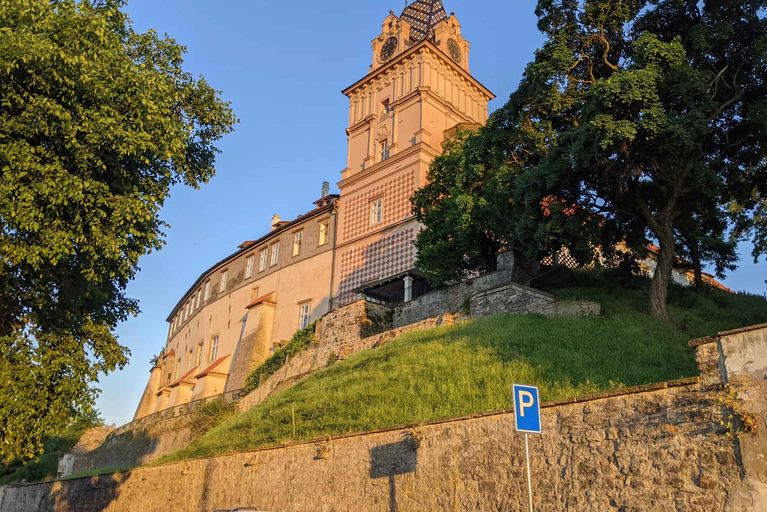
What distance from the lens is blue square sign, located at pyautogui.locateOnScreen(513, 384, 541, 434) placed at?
7.48 meters

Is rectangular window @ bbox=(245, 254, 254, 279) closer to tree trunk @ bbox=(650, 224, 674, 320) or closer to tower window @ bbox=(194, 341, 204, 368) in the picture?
tower window @ bbox=(194, 341, 204, 368)

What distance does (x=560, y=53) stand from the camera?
67.8 ft

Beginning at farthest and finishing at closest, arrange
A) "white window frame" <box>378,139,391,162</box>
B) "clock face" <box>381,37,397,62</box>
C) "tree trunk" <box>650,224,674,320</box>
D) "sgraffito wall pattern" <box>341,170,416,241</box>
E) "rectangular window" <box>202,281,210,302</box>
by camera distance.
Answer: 1. "rectangular window" <box>202,281,210,302</box>
2. "clock face" <box>381,37,397,62</box>
3. "white window frame" <box>378,139,391,162</box>
4. "sgraffito wall pattern" <box>341,170,416,241</box>
5. "tree trunk" <box>650,224,674,320</box>

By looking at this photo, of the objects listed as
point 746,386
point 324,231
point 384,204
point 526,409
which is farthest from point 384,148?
point 746,386

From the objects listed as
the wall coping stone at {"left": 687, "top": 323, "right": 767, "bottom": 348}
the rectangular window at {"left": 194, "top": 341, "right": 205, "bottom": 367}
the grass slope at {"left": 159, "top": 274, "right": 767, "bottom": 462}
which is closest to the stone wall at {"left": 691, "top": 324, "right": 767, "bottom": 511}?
the wall coping stone at {"left": 687, "top": 323, "right": 767, "bottom": 348}

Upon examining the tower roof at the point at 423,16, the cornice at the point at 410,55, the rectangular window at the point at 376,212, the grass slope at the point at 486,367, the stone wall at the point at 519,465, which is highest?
the tower roof at the point at 423,16

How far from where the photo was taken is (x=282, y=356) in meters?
30.8

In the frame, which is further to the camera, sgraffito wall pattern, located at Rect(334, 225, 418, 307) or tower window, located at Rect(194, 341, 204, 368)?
tower window, located at Rect(194, 341, 204, 368)

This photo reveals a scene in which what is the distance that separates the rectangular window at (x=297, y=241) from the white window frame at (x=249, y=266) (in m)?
5.48

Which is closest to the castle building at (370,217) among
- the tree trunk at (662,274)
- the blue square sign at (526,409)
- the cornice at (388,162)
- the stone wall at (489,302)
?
the cornice at (388,162)

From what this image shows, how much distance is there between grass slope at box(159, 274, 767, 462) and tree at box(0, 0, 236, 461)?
4.81 m

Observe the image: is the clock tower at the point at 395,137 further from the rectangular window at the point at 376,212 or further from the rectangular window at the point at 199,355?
the rectangular window at the point at 199,355

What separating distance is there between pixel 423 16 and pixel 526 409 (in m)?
39.8

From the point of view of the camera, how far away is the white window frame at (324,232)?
39.4 m
